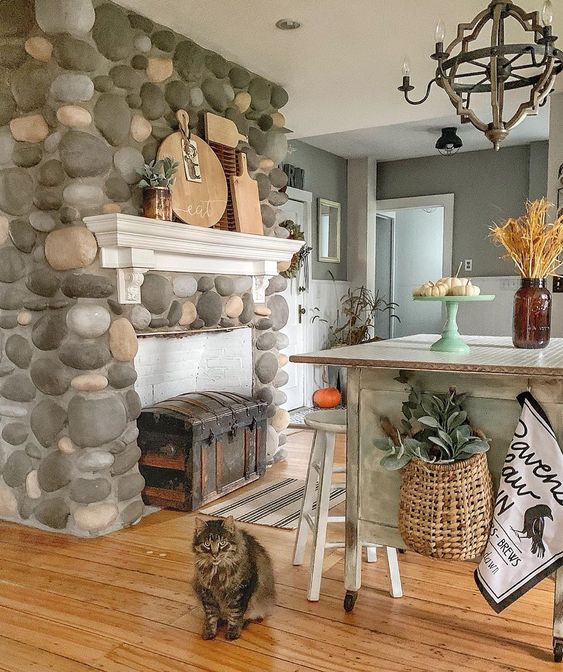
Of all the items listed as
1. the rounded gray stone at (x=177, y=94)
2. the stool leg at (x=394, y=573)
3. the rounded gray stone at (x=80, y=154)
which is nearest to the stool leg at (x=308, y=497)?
the stool leg at (x=394, y=573)

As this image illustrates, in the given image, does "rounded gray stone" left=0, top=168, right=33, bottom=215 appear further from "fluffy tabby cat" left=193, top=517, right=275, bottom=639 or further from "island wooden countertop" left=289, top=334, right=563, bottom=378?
"fluffy tabby cat" left=193, top=517, right=275, bottom=639

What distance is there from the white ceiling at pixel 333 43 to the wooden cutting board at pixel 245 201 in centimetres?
62

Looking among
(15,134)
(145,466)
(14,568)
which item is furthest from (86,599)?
(15,134)

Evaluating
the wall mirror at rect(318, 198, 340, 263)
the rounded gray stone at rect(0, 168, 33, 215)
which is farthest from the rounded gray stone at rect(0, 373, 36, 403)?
the wall mirror at rect(318, 198, 340, 263)

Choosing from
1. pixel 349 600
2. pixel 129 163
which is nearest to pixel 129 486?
pixel 349 600

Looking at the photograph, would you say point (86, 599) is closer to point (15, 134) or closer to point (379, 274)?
point (15, 134)

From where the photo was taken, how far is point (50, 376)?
2.91 meters

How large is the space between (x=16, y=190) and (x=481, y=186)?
4563mm

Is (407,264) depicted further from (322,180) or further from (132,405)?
(132,405)

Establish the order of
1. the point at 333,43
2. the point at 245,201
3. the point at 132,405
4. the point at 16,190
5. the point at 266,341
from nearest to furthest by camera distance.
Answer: the point at 16,190 < the point at 132,405 < the point at 333,43 < the point at 245,201 < the point at 266,341

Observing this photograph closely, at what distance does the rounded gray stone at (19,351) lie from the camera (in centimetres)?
301

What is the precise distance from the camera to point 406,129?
5555 millimetres

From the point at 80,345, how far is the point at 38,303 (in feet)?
1.04

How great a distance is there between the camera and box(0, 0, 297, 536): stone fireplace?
9.15 feet
